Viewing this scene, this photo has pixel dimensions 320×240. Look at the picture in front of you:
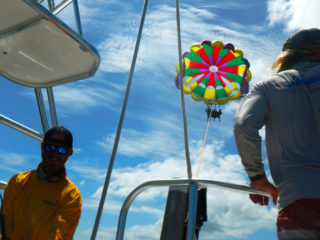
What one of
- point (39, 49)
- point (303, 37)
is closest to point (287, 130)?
point (303, 37)

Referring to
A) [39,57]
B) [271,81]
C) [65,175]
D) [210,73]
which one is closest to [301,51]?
[271,81]

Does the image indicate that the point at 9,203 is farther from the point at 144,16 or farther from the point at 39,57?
the point at 144,16

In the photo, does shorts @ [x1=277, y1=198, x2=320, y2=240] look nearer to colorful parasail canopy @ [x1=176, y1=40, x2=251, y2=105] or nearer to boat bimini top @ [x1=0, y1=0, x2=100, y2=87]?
boat bimini top @ [x1=0, y1=0, x2=100, y2=87]

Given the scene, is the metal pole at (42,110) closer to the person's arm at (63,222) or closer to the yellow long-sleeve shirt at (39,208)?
the yellow long-sleeve shirt at (39,208)

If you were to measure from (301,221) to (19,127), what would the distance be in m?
2.18

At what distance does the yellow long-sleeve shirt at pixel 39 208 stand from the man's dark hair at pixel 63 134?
0.21 metres

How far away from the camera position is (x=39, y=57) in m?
2.74

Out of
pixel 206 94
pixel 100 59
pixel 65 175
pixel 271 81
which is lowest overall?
pixel 65 175

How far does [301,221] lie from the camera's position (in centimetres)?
118

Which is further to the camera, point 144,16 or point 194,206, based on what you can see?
point 144,16

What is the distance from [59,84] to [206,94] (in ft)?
21.6

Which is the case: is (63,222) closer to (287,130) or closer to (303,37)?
(287,130)

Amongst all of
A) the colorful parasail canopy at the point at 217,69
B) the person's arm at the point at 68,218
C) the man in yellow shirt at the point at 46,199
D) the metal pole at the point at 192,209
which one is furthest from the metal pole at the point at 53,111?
the colorful parasail canopy at the point at 217,69

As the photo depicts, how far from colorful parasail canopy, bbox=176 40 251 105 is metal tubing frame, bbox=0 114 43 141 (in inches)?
248
